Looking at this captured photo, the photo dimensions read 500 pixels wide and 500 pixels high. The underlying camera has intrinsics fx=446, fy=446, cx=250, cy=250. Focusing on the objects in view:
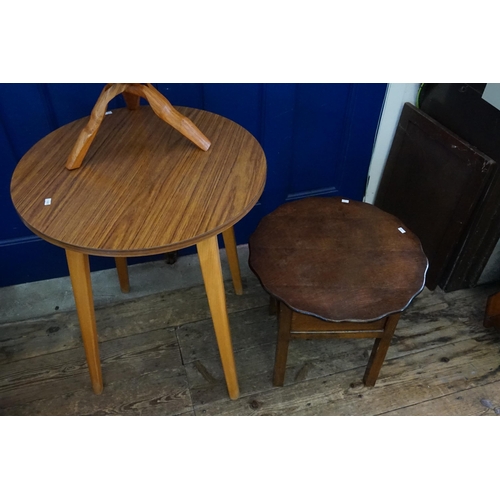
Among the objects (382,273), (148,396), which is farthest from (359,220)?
(148,396)

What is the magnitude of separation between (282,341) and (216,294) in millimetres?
266

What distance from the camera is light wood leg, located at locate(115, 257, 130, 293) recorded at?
1651 mm

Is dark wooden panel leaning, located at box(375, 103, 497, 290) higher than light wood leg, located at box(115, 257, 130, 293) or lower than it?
higher

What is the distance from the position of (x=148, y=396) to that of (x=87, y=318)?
379 mm

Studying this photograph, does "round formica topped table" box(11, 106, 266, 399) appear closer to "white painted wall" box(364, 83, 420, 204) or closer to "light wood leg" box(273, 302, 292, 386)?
"light wood leg" box(273, 302, 292, 386)

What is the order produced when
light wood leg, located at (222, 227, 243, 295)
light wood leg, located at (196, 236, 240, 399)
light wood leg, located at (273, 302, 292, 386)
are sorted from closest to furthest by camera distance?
1. light wood leg, located at (196, 236, 240, 399)
2. light wood leg, located at (273, 302, 292, 386)
3. light wood leg, located at (222, 227, 243, 295)

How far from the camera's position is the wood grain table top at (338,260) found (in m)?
1.13

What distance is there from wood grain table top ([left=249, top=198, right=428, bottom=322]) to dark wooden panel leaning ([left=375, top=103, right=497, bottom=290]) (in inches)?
13.8

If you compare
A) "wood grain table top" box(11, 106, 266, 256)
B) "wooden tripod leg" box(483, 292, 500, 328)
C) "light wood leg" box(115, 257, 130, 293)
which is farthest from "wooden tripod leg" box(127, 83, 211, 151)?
"wooden tripod leg" box(483, 292, 500, 328)

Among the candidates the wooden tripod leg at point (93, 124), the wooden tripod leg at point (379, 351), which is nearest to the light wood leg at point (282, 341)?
the wooden tripod leg at point (379, 351)

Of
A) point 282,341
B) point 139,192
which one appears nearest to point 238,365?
point 282,341

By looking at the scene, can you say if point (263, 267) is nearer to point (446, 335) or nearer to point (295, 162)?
point (295, 162)

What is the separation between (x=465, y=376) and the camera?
5.00ft

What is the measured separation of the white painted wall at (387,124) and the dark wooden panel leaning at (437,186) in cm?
3
